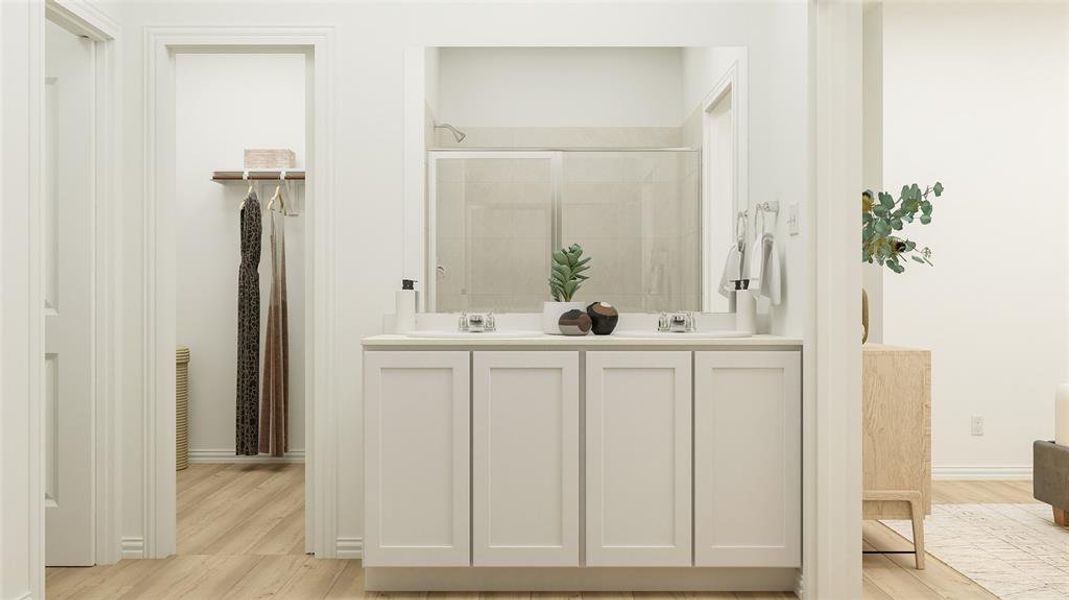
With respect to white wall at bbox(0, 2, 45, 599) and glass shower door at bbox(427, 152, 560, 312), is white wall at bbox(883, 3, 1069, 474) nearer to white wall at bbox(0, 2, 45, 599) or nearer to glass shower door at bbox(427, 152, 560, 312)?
glass shower door at bbox(427, 152, 560, 312)

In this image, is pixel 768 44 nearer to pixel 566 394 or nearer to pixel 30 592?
pixel 566 394

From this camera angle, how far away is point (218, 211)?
4898 mm

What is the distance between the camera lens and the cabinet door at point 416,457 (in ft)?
8.79

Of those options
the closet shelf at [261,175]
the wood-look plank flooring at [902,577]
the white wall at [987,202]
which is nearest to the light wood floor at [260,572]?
the wood-look plank flooring at [902,577]

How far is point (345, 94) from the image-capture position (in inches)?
123

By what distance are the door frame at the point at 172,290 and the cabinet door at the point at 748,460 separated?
1.38 meters

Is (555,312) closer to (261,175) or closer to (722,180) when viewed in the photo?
(722,180)

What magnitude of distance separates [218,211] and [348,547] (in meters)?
2.58

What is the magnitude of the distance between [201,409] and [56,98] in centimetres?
232

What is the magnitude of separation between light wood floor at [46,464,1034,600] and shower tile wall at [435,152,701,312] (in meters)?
1.06

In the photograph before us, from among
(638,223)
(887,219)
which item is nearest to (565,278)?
(638,223)

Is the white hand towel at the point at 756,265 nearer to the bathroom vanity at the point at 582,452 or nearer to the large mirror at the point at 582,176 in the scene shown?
the large mirror at the point at 582,176

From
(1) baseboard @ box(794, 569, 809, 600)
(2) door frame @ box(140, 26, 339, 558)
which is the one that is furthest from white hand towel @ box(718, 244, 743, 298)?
(2) door frame @ box(140, 26, 339, 558)

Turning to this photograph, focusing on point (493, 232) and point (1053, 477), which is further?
point (1053, 477)
